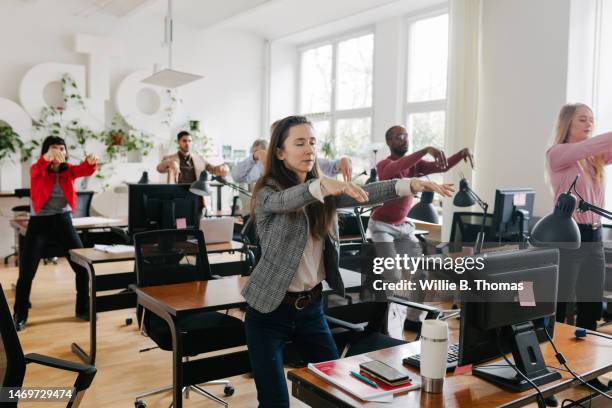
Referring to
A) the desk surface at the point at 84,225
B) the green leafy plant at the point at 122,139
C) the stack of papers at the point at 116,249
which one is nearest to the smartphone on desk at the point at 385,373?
the stack of papers at the point at 116,249

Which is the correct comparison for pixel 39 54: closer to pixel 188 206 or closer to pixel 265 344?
pixel 188 206

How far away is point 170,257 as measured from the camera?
324 centimetres

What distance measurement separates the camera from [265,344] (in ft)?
6.46

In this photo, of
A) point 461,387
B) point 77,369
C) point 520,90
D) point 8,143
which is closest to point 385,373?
point 461,387

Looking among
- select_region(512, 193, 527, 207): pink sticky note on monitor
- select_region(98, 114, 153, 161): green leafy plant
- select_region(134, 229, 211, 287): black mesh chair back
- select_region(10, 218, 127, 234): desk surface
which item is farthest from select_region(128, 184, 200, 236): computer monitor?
select_region(98, 114, 153, 161): green leafy plant

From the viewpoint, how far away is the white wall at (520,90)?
508 cm

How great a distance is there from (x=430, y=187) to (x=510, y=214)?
1.95 meters

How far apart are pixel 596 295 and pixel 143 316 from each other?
8.46ft

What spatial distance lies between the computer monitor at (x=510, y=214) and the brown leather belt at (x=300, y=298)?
1.82 m

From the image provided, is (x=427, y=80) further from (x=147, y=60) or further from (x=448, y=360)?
(x=448, y=360)

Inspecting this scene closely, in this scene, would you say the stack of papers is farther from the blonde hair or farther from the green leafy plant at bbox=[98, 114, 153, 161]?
the green leafy plant at bbox=[98, 114, 153, 161]

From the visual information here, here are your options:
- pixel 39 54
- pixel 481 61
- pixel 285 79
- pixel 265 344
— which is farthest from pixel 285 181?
pixel 285 79

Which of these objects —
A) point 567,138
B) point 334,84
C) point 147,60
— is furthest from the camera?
point 334,84

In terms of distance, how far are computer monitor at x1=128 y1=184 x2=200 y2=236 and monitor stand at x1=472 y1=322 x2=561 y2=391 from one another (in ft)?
8.84
